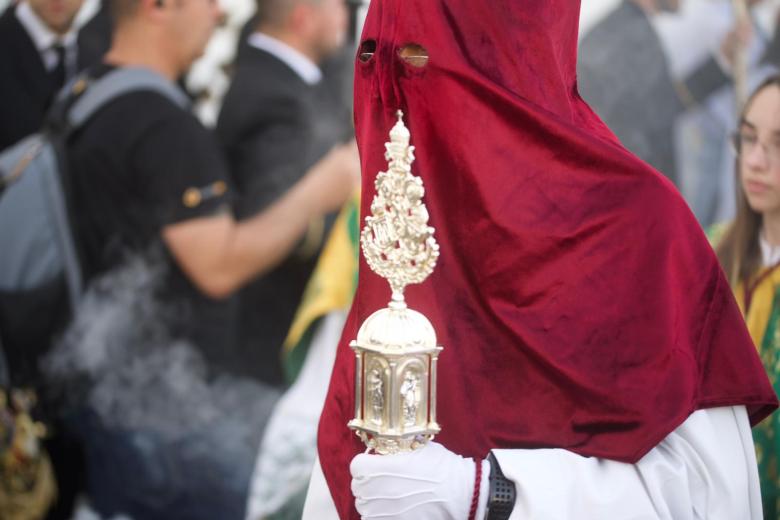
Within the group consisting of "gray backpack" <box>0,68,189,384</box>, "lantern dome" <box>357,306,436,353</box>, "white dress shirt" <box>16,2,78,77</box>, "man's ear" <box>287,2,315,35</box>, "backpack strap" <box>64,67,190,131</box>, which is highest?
"man's ear" <box>287,2,315,35</box>

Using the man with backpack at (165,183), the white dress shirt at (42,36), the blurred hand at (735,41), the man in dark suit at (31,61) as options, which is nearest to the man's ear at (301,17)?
the man with backpack at (165,183)

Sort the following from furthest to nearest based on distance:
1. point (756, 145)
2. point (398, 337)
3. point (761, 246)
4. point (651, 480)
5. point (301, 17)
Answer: point (301, 17) < point (756, 145) < point (761, 246) < point (651, 480) < point (398, 337)

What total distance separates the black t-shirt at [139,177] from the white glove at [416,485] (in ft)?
9.48

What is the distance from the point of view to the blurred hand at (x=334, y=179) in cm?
448

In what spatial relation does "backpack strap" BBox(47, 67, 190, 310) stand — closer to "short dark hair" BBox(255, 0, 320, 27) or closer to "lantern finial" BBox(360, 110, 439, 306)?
"short dark hair" BBox(255, 0, 320, 27)

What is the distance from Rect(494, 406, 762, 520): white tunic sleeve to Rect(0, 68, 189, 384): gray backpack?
3.14 meters

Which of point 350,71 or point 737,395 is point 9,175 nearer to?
point 350,71

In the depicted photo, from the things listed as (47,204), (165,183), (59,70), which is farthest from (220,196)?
(59,70)

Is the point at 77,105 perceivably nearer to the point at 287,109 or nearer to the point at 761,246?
the point at 287,109

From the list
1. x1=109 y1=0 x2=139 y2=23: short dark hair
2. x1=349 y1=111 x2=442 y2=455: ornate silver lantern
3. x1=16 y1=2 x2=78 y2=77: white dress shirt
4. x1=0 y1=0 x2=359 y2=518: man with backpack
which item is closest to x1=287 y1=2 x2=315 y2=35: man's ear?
x1=0 y1=0 x2=359 y2=518: man with backpack

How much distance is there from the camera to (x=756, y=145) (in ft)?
10.6

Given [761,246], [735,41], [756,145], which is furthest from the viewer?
[735,41]

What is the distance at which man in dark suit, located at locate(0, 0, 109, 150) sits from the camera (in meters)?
4.55

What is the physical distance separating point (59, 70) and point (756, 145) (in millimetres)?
3034
